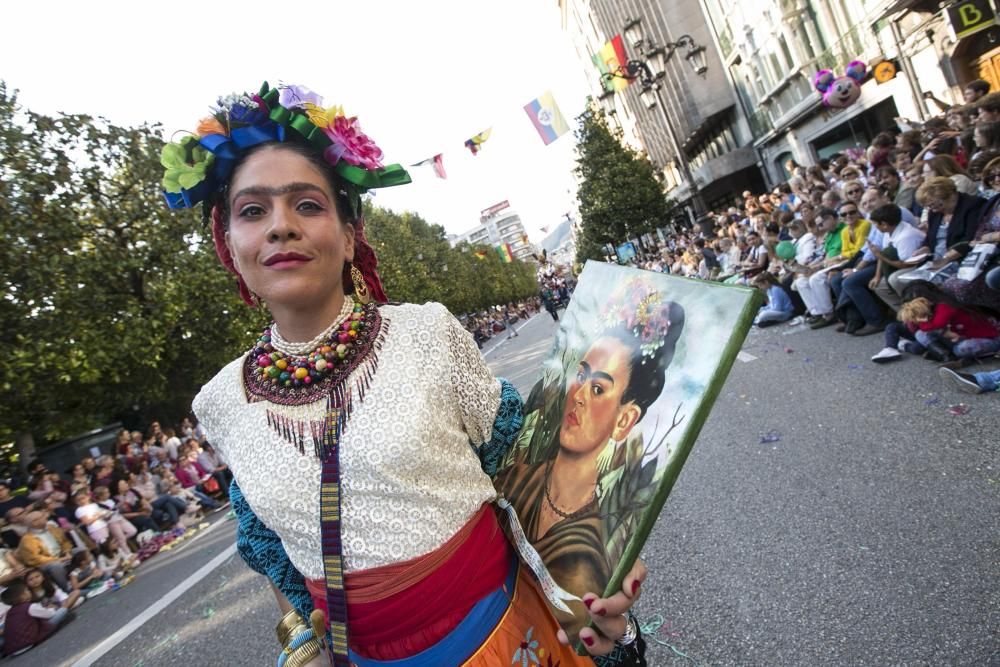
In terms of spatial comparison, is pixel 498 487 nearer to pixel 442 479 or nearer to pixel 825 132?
pixel 442 479

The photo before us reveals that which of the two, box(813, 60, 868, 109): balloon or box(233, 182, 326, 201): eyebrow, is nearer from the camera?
box(233, 182, 326, 201): eyebrow

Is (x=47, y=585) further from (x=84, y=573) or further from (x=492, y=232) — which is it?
(x=492, y=232)

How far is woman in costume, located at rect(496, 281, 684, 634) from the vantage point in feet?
3.71

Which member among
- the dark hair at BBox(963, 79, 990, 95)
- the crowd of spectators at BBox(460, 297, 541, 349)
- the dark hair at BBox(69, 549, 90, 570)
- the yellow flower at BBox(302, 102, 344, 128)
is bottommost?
the crowd of spectators at BBox(460, 297, 541, 349)

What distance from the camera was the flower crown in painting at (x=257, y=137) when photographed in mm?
1521

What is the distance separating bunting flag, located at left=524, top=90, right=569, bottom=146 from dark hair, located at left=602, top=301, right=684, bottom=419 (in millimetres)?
21078

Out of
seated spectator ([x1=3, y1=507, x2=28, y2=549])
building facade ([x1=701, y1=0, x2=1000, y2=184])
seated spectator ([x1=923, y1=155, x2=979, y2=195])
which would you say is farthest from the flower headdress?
building facade ([x1=701, y1=0, x2=1000, y2=184])

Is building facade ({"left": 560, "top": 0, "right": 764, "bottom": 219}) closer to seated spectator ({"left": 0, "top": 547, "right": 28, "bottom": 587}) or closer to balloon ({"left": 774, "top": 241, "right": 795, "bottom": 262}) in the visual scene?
balloon ({"left": 774, "top": 241, "right": 795, "bottom": 262})

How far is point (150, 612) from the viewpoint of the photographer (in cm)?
523

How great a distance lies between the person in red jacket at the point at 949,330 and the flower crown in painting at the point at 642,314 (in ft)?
16.0

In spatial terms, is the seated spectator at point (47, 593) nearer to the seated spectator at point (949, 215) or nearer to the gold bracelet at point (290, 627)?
the gold bracelet at point (290, 627)

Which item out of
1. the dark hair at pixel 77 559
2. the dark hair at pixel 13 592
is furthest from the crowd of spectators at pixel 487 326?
the dark hair at pixel 13 592

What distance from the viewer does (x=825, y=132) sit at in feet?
70.2

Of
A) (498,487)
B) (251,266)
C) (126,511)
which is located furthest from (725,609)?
(126,511)
